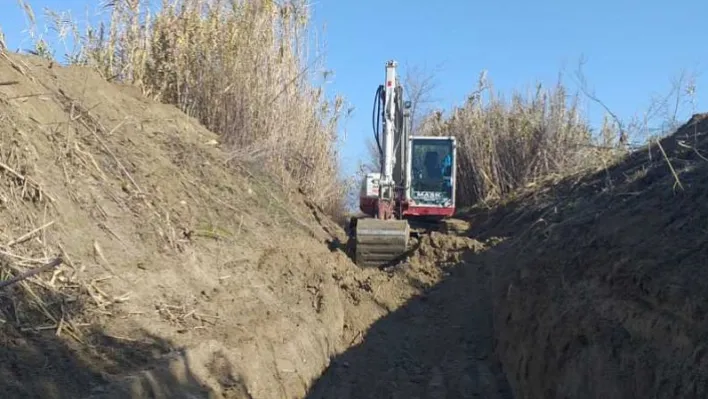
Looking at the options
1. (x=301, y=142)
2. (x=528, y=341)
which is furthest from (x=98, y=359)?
(x=301, y=142)

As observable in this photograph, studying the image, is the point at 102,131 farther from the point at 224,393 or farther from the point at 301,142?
the point at 301,142

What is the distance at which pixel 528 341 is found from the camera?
276 inches

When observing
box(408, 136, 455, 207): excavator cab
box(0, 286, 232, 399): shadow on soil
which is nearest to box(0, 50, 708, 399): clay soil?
box(0, 286, 232, 399): shadow on soil

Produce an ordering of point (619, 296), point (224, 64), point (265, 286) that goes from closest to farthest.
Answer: point (619, 296) → point (265, 286) → point (224, 64)

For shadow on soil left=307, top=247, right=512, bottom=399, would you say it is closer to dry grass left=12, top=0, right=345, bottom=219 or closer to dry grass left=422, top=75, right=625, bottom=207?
dry grass left=12, top=0, right=345, bottom=219

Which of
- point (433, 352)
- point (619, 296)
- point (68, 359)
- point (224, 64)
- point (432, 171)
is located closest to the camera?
point (68, 359)

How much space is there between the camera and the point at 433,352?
9.85 m

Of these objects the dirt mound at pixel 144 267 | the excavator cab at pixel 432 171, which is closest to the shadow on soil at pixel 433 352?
the dirt mound at pixel 144 267

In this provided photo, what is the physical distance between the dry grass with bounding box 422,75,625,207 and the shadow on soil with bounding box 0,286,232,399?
1676cm

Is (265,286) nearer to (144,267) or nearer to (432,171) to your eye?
(144,267)

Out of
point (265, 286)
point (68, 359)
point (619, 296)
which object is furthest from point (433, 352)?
point (68, 359)

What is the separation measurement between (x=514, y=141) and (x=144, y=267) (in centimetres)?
1796

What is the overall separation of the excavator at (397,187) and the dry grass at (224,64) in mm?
2080

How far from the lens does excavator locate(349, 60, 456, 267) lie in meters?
13.1
